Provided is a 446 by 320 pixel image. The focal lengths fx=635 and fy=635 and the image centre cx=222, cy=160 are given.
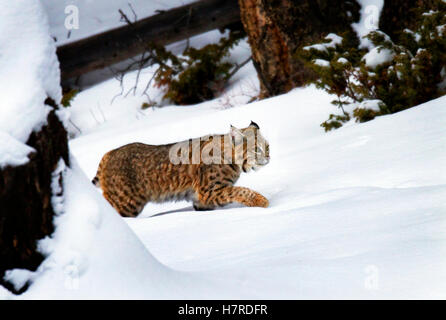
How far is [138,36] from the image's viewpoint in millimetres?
10336

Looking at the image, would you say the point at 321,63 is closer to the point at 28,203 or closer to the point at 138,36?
the point at 138,36

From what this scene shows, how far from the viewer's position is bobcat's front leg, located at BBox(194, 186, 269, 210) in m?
4.87

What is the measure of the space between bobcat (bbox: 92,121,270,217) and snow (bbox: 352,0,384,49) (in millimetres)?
4061

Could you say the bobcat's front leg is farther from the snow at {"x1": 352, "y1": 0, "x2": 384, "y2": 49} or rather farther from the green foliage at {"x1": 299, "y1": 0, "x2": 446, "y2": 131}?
the snow at {"x1": 352, "y1": 0, "x2": 384, "y2": 49}

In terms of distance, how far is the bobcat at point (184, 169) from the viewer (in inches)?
207

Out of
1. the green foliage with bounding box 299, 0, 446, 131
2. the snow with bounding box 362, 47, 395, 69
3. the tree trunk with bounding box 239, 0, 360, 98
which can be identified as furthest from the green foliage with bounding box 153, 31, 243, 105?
the snow with bounding box 362, 47, 395, 69

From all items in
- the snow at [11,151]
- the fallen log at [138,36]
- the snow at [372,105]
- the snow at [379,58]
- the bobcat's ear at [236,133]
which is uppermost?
the snow at [11,151]

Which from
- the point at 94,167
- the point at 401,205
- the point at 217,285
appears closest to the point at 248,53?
the point at 94,167

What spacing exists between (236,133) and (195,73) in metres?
5.56

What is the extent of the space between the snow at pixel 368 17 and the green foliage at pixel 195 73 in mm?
2531

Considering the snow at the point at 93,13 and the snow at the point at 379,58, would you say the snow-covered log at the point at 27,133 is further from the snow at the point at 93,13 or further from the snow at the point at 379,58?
the snow at the point at 93,13

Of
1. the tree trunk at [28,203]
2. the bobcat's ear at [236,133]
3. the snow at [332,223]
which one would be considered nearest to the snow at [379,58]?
the snow at [332,223]
